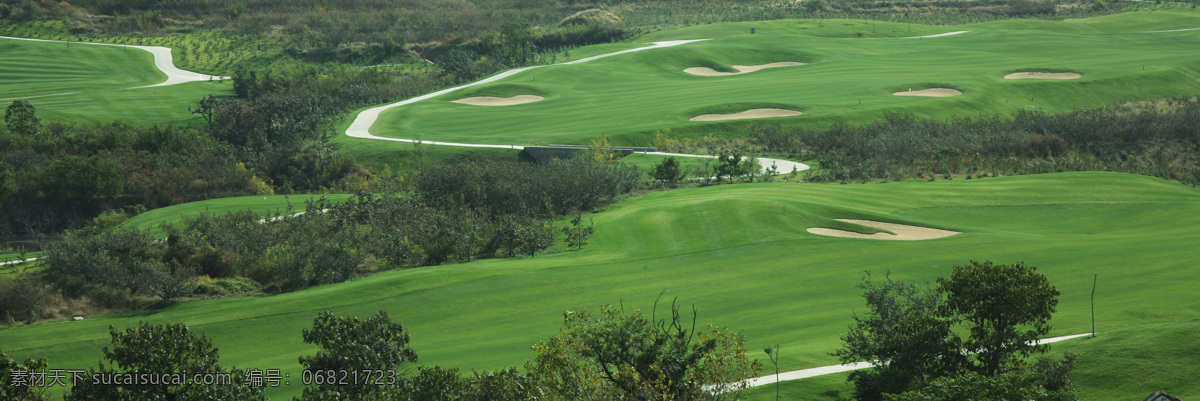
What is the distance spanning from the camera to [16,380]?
55.5ft

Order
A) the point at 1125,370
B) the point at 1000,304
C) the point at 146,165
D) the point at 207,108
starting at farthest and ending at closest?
the point at 207,108 → the point at 146,165 → the point at 1125,370 → the point at 1000,304

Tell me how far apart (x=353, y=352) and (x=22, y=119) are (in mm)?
63706

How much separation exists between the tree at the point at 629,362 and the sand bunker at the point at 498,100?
6951 cm

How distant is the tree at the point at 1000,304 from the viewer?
2014cm

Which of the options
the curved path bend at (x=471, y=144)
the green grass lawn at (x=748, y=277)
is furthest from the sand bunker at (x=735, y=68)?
the green grass lawn at (x=748, y=277)

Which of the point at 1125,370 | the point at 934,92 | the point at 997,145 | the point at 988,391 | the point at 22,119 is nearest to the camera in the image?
the point at 988,391

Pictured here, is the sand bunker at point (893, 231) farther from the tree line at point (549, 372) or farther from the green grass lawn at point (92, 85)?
the green grass lawn at point (92, 85)

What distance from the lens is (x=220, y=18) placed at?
124 metres

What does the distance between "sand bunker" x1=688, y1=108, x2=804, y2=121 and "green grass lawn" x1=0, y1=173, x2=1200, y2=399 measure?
26.7 meters

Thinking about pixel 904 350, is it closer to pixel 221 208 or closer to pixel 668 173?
pixel 668 173

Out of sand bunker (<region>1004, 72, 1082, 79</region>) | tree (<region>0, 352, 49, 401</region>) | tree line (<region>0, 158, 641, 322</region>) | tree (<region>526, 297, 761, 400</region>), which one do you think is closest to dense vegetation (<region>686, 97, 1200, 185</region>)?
sand bunker (<region>1004, 72, 1082, 79</region>)

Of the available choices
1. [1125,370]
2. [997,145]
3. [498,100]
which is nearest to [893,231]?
[1125,370]

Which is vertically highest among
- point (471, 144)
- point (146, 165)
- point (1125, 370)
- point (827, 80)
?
point (1125, 370)

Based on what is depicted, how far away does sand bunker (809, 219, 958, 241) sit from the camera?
4166 centimetres
